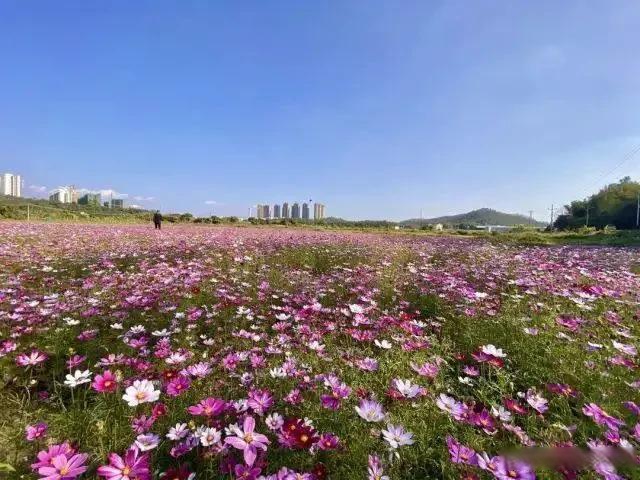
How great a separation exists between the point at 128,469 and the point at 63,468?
0.61 ft

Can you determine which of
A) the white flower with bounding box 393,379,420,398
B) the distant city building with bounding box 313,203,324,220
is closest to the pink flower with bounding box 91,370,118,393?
the white flower with bounding box 393,379,420,398

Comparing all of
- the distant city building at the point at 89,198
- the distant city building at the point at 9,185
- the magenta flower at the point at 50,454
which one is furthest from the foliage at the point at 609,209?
the distant city building at the point at 9,185

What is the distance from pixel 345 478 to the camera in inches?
63.1

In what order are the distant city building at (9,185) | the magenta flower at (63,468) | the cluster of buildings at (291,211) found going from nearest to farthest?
the magenta flower at (63,468), the distant city building at (9,185), the cluster of buildings at (291,211)

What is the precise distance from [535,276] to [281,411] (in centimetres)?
452

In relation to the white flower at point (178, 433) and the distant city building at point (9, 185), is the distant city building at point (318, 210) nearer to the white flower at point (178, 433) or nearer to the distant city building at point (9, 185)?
the distant city building at point (9, 185)

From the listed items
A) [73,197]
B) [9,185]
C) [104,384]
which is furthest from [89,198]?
[104,384]

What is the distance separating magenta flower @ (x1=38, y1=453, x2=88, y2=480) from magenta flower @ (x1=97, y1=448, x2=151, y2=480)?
6 centimetres

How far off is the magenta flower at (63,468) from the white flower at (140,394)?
352 millimetres

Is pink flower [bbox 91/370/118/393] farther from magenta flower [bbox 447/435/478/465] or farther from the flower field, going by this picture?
magenta flower [bbox 447/435/478/465]

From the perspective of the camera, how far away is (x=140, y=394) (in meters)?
1.61

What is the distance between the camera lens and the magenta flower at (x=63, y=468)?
1.11 metres

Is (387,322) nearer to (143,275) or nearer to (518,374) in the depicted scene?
(518,374)

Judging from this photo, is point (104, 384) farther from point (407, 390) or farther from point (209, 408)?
point (407, 390)
